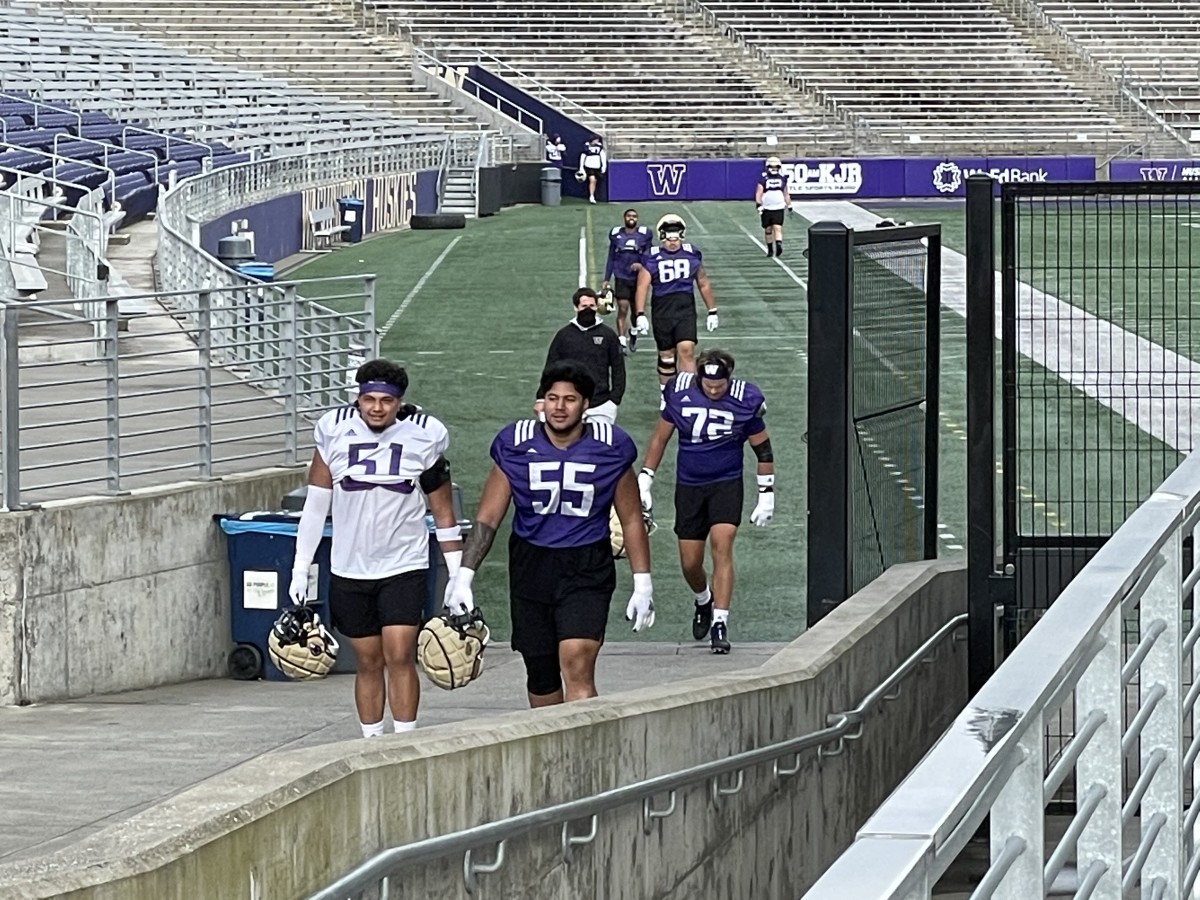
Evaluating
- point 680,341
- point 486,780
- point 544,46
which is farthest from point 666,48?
point 486,780

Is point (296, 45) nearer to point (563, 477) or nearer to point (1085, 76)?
point (1085, 76)

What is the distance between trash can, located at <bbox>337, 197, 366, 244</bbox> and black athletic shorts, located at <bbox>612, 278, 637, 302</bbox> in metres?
17.8

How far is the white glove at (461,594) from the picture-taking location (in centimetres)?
914

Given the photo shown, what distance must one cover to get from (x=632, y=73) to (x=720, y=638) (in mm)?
50347

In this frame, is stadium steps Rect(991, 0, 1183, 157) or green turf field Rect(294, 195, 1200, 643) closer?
green turf field Rect(294, 195, 1200, 643)

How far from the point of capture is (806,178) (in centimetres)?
5197

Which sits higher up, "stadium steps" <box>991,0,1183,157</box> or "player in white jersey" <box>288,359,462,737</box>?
"stadium steps" <box>991,0,1183,157</box>

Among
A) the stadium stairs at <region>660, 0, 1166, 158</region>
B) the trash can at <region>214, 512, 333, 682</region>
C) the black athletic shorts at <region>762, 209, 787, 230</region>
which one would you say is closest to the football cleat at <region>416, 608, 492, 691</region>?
the trash can at <region>214, 512, 333, 682</region>

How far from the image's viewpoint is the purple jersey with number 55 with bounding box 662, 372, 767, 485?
11.6 meters

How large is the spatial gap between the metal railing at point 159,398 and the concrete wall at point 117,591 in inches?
9.6

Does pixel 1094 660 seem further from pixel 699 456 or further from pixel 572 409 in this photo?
pixel 699 456

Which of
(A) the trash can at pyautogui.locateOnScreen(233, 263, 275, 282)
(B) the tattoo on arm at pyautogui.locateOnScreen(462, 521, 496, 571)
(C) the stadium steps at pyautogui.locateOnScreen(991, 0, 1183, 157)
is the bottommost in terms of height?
(B) the tattoo on arm at pyautogui.locateOnScreen(462, 521, 496, 571)

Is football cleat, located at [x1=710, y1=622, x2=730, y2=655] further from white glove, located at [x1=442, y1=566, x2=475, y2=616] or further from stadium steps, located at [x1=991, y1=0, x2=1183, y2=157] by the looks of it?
stadium steps, located at [x1=991, y1=0, x2=1183, y2=157]

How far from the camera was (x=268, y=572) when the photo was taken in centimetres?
1205
